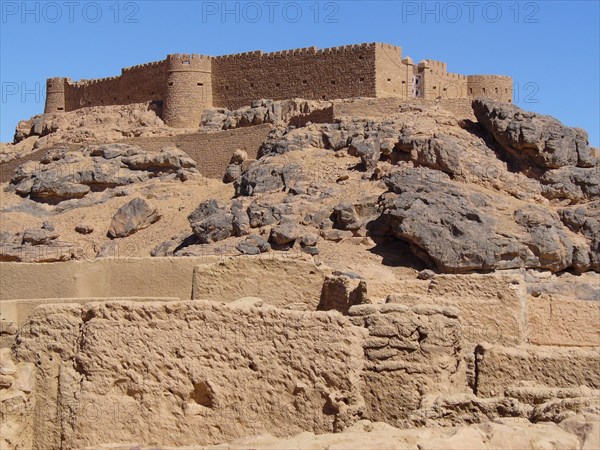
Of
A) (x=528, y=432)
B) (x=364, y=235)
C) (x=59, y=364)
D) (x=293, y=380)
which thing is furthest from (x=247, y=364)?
(x=364, y=235)

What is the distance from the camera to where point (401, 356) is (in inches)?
233

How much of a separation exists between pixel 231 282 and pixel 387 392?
2.38 meters

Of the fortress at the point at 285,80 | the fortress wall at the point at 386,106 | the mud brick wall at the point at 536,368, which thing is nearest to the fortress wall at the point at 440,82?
the fortress at the point at 285,80

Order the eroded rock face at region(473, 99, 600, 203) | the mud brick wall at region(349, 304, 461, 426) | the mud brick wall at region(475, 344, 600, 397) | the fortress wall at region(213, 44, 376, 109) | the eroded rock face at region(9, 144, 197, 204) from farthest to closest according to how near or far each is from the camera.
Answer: the eroded rock face at region(9, 144, 197, 204) → the fortress wall at region(213, 44, 376, 109) → the eroded rock face at region(473, 99, 600, 203) → the mud brick wall at region(475, 344, 600, 397) → the mud brick wall at region(349, 304, 461, 426)

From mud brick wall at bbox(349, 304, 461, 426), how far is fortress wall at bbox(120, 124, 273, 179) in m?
20.3

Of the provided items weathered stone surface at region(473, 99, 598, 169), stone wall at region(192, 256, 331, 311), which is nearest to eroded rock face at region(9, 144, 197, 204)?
weathered stone surface at region(473, 99, 598, 169)

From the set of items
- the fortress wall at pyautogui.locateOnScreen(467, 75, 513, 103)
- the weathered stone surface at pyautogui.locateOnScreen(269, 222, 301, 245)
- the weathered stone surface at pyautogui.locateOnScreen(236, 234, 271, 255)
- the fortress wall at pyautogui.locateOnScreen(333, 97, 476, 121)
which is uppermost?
the fortress wall at pyautogui.locateOnScreen(467, 75, 513, 103)

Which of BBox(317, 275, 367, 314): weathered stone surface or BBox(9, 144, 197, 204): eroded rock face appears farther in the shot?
BBox(9, 144, 197, 204): eroded rock face

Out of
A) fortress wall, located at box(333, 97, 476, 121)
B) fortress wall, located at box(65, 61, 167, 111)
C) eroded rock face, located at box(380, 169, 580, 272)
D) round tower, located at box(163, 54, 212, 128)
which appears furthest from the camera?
fortress wall, located at box(65, 61, 167, 111)

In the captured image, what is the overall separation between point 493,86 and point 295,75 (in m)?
5.63

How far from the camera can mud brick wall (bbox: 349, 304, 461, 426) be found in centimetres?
587

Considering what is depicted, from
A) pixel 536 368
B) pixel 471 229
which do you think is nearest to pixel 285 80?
pixel 471 229

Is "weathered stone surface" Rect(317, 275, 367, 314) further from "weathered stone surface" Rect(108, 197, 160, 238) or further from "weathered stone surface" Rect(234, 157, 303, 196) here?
"weathered stone surface" Rect(108, 197, 160, 238)

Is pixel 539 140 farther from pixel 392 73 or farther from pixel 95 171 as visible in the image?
pixel 95 171
